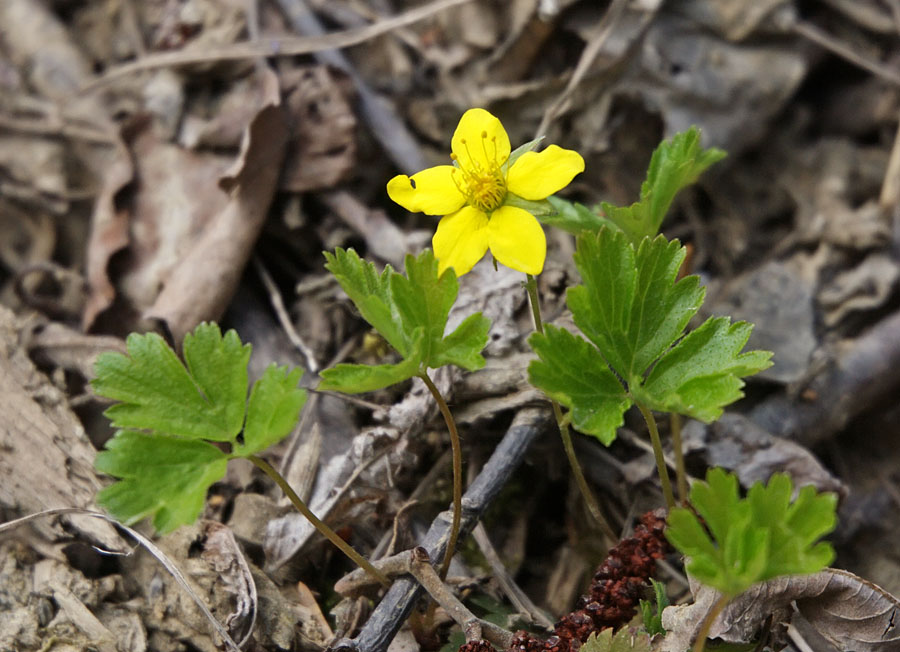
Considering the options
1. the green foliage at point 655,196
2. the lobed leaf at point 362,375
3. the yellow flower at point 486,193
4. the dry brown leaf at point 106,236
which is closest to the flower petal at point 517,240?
the yellow flower at point 486,193

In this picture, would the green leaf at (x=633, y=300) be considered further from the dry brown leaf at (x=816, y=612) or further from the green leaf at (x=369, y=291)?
the dry brown leaf at (x=816, y=612)

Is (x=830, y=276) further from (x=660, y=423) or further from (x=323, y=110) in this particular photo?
(x=323, y=110)

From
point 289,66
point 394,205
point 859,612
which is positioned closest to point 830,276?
point 859,612

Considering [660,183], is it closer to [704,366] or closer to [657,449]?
[704,366]

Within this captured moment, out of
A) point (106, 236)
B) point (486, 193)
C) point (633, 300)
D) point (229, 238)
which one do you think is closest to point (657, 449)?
point (633, 300)

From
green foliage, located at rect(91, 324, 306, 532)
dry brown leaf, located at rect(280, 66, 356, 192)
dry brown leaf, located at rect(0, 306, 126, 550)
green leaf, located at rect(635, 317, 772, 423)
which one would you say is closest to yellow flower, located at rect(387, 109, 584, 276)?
green leaf, located at rect(635, 317, 772, 423)
